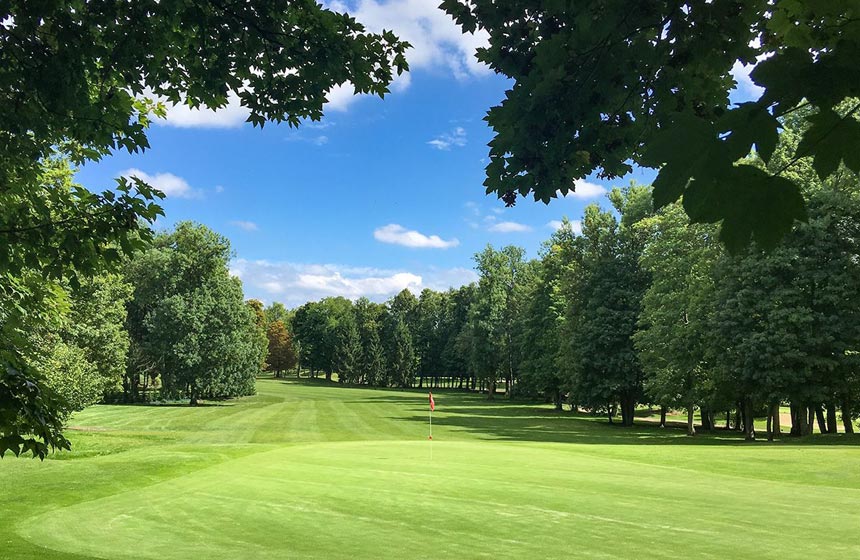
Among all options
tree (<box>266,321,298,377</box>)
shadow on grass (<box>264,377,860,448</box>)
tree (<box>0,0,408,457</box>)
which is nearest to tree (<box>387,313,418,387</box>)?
tree (<box>266,321,298,377</box>)

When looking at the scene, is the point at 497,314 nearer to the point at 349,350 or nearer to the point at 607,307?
the point at 607,307

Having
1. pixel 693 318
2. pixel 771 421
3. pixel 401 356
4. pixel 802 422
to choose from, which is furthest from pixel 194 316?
pixel 401 356

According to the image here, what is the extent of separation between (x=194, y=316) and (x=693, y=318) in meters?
39.4

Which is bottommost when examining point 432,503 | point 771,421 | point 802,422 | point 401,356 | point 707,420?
point 707,420

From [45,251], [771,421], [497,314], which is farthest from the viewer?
[497,314]

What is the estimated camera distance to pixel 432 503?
33.9ft

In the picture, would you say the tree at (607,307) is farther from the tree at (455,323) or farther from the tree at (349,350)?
the tree at (349,350)

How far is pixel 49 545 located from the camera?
7.97m

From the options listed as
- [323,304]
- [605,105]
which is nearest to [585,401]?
[605,105]

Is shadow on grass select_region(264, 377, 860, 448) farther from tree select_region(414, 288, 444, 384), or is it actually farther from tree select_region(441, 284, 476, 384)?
tree select_region(414, 288, 444, 384)

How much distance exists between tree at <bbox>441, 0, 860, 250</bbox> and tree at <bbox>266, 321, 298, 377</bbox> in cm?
11925

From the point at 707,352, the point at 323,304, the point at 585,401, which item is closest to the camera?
the point at 707,352

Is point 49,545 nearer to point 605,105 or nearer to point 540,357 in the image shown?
point 605,105

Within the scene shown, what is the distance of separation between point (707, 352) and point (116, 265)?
2679 centimetres
